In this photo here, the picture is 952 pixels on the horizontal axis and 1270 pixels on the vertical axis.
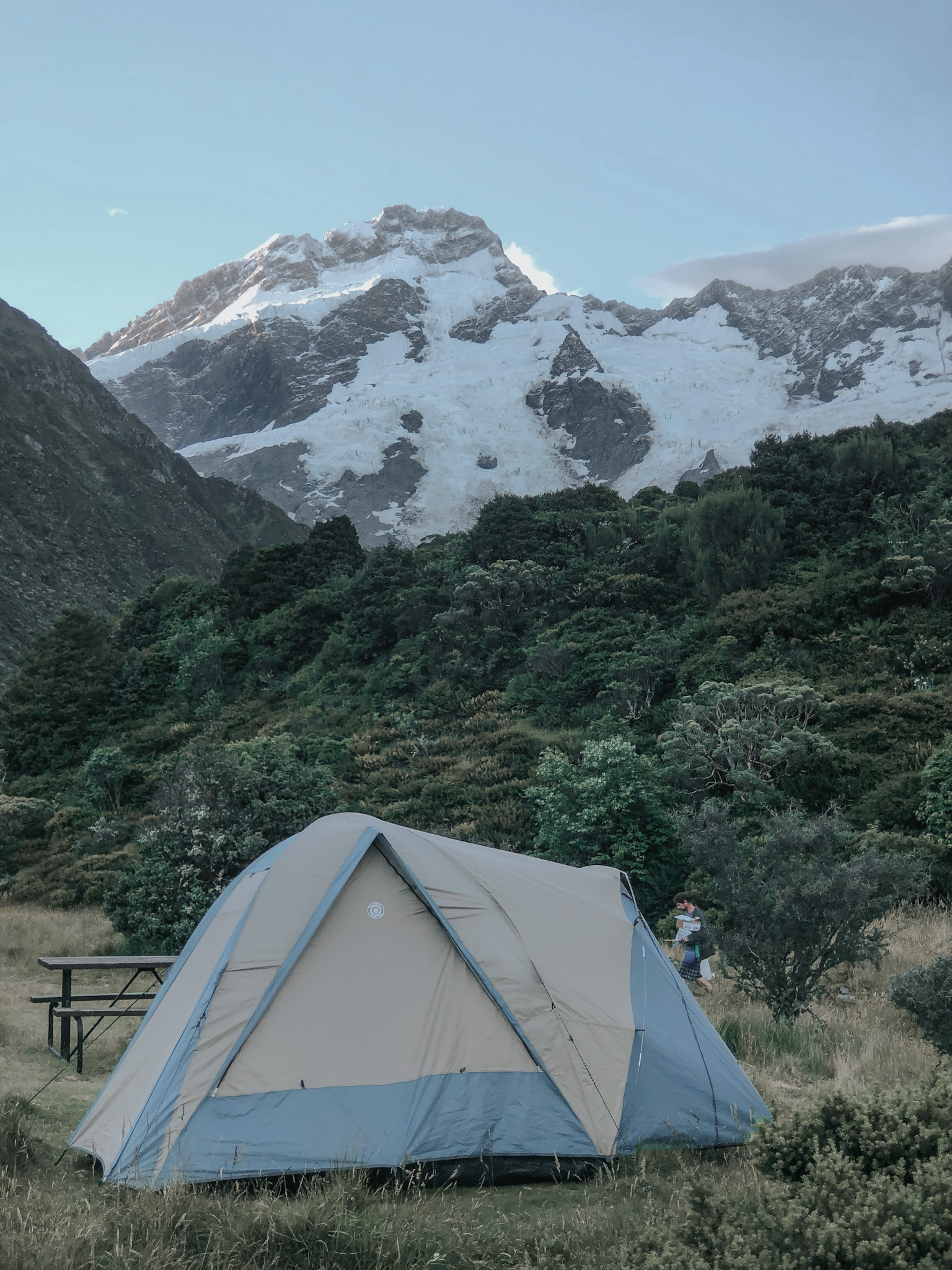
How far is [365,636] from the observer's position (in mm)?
29734

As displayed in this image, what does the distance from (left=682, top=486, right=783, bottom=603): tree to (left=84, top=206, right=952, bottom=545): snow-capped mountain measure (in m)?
76.9

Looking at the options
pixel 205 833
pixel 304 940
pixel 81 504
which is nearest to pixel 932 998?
pixel 304 940

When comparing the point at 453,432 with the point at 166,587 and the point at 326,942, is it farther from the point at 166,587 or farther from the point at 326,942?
the point at 326,942

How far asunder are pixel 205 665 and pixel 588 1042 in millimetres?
28298

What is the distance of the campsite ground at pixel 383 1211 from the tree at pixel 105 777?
783 inches

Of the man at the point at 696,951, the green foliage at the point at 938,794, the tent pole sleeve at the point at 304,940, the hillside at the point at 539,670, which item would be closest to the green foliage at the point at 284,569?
the hillside at the point at 539,670

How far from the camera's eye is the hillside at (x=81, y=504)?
173 ft

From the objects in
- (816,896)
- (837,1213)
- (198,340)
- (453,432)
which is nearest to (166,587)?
(816,896)

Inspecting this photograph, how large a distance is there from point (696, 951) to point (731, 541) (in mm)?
17498

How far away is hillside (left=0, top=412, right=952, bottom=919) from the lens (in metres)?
15.7

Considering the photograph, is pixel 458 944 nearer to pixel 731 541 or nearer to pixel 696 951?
pixel 696 951

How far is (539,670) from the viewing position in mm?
23703

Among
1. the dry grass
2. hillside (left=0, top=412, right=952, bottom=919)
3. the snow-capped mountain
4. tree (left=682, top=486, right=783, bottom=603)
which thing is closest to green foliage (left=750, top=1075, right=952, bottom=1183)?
the dry grass

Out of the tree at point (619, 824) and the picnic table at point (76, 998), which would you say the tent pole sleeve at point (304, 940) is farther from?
the tree at point (619, 824)
